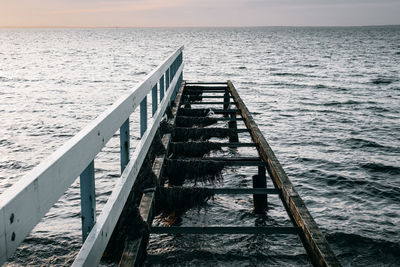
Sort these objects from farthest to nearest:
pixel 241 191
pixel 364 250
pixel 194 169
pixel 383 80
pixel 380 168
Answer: pixel 383 80, pixel 380 168, pixel 364 250, pixel 194 169, pixel 241 191

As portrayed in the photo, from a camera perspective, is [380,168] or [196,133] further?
[380,168]

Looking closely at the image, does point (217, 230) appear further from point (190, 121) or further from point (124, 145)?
point (190, 121)

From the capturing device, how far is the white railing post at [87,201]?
2783 mm

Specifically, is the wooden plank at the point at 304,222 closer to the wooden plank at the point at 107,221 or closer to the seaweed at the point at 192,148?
the seaweed at the point at 192,148

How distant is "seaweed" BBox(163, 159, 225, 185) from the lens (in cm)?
640

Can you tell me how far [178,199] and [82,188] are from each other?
8.33 ft

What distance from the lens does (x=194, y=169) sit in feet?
21.2

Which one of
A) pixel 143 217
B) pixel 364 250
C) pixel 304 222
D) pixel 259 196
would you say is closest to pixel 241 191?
pixel 304 222

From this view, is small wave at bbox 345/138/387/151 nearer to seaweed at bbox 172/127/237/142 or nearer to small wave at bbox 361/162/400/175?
small wave at bbox 361/162/400/175

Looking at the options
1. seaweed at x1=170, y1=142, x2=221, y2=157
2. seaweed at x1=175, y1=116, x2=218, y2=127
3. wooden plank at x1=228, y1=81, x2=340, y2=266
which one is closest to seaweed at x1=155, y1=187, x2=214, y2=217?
wooden plank at x1=228, y1=81, x2=340, y2=266

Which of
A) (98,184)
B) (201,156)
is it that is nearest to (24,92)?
(98,184)

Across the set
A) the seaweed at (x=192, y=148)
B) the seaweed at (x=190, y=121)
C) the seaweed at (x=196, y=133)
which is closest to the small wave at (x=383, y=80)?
the seaweed at (x=190, y=121)

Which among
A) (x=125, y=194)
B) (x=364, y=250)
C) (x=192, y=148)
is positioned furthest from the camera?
(x=192, y=148)

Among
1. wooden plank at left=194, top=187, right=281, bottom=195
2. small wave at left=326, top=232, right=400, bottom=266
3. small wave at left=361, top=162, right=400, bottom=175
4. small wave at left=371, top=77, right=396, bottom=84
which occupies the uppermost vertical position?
small wave at left=371, top=77, right=396, bottom=84
